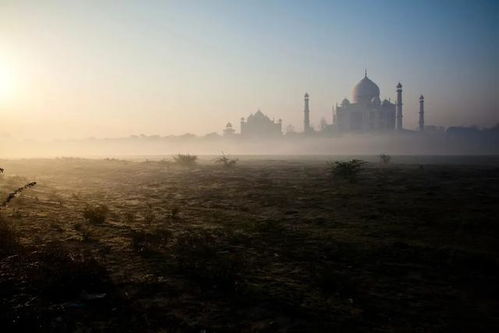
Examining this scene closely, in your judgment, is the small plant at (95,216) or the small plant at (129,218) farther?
the small plant at (129,218)

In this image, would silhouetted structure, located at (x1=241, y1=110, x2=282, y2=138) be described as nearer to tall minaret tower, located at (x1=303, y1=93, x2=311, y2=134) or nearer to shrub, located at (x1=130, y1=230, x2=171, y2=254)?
tall minaret tower, located at (x1=303, y1=93, x2=311, y2=134)

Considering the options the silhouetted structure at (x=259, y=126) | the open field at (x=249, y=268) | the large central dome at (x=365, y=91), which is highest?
the large central dome at (x=365, y=91)

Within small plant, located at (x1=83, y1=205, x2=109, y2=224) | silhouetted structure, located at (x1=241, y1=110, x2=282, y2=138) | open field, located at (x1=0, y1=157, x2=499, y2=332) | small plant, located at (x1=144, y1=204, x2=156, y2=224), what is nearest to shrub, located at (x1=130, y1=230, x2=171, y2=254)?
open field, located at (x1=0, y1=157, x2=499, y2=332)

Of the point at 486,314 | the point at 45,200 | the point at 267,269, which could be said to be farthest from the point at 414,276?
the point at 45,200

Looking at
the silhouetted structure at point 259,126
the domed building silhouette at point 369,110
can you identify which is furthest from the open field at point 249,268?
the silhouetted structure at point 259,126

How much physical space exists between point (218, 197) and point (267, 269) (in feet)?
30.8

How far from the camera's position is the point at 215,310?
15.3 ft

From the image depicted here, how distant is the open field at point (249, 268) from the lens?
4.48 meters

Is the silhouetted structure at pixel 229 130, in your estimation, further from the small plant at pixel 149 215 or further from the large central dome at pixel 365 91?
the small plant at pixel 149 215

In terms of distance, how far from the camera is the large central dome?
339 feet

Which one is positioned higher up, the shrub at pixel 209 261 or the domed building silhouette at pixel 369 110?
the domed building silhouette at pixel 369 110

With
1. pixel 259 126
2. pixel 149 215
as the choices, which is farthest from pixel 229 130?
pixel 149 215

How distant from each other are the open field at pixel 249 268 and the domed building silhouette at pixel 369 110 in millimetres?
95632

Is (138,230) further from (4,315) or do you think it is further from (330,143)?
(330,143)
